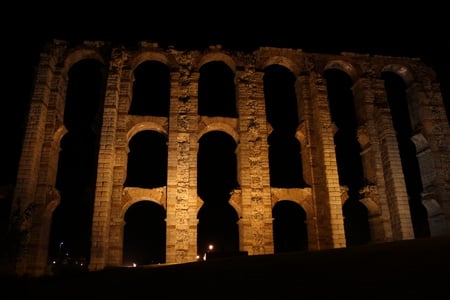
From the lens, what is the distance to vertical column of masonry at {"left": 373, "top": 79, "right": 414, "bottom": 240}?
62.3 ft

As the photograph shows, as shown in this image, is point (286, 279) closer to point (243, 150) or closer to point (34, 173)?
point (243, 150)

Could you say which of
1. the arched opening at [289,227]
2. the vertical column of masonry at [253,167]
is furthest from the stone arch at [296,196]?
the arched opening at [289,227]

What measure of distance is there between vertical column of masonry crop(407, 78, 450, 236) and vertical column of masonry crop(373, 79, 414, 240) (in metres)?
1.88

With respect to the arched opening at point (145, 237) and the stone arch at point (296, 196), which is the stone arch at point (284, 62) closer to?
the stone arch at point (296, 196)

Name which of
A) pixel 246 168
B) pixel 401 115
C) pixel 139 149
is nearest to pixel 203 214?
pixel 139 149

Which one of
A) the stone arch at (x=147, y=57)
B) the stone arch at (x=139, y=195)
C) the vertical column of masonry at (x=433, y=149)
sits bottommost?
the stone arch at (x=139, y=195)

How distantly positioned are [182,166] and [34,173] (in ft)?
21.3

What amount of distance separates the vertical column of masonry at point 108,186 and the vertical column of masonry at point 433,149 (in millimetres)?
15002

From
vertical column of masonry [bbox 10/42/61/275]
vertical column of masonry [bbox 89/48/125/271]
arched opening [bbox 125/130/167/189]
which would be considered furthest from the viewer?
arched opening [bbox 125/130/167/189]

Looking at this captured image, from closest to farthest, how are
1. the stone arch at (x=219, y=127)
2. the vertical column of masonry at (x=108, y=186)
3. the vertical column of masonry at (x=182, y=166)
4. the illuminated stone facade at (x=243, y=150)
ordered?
the vertical column of masonry at (x=108, y=186)
the vertical column of masonry at (x=182, y=166)
the illuminated stone facade at (x=243, y=150)
the stone arch at (x=219, y=127)

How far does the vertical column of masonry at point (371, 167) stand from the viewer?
19.6 metres

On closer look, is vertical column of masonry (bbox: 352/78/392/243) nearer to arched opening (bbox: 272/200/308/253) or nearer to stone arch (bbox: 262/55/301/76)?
stone arch (bbox: 262/55/301/76)

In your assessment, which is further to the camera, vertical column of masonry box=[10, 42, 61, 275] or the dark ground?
vertical column of masonry box=[10, 42, 61, 275]

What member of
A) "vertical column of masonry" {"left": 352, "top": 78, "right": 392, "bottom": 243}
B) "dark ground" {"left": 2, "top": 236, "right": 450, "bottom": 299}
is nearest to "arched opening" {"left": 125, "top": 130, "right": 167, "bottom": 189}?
"vertical column of masonry" {"left": 352, "top": 78, "right": 392, "bottom": 243}
